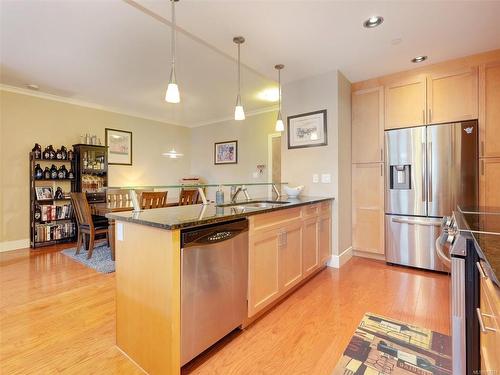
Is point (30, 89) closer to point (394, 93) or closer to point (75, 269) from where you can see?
point (75, 269)

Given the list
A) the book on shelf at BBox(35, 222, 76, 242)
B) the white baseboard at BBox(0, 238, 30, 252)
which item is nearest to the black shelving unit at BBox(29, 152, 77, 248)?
the book on shelf at BBox(35, 222, 76, 242)

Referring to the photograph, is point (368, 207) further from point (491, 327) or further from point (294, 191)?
point (491, 327)

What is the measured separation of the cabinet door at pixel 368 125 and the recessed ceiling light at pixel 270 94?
1299 mm

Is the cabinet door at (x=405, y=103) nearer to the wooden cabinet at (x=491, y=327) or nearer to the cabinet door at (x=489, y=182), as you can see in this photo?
the cabinet door at (x=489, y=182)

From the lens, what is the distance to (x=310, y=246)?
2.69m

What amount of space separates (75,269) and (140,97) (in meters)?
3.01

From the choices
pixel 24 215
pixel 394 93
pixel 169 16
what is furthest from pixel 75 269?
pixel 394 93

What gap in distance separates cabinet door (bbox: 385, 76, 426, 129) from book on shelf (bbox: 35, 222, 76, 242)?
213 inches

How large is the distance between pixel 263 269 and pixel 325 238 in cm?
134

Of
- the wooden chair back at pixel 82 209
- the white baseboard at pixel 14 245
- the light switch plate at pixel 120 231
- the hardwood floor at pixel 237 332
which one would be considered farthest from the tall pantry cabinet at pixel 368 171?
the white baseboard at pixel 14 245

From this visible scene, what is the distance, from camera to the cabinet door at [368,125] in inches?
132

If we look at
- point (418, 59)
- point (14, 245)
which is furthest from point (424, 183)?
point (14, 245)

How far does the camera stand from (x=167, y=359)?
1.33 metres

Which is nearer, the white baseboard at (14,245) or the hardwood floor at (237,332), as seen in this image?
the hardwood floor at (237,332)
